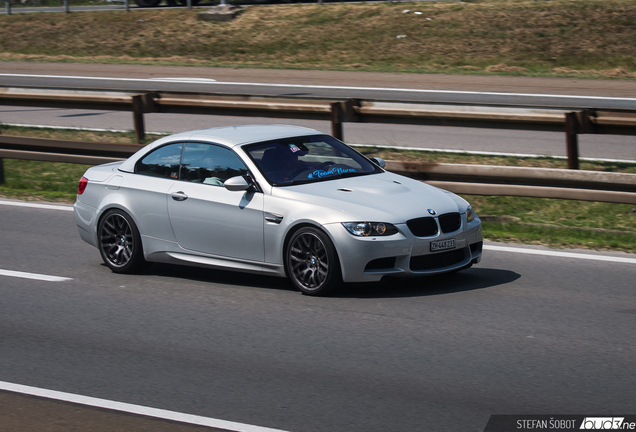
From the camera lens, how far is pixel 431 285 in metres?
8.10

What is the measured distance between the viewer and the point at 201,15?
33375 millimetres

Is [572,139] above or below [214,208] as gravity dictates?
below

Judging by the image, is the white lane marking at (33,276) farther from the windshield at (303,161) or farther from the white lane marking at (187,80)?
the white lane marking at (187,80)

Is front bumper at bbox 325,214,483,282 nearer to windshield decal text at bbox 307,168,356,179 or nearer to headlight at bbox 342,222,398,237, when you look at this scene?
headlight at bbox 342,222,398,237

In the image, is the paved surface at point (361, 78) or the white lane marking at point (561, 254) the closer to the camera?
the white lane marking at point (561, 254)

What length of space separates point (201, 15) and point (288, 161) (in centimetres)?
2636

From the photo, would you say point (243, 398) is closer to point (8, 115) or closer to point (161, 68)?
point (8, 115)

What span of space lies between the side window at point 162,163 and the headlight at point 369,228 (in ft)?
6.86


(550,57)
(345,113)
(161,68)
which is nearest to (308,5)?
(161,68)

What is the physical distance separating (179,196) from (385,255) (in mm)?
2199

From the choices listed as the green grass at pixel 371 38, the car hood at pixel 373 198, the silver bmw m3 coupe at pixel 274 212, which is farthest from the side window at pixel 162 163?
the green grass at pixel 371 38

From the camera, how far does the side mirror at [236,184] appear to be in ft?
26.0

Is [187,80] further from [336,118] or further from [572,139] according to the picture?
[572,139]

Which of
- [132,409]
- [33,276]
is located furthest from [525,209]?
[132,409]
